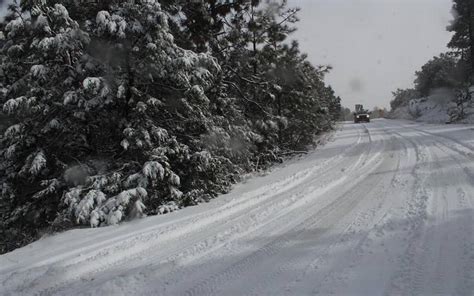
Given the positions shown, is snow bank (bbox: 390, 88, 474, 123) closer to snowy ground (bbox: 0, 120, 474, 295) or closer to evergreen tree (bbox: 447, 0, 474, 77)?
evergreen tree (bbox: 447, 0, 474, 77)

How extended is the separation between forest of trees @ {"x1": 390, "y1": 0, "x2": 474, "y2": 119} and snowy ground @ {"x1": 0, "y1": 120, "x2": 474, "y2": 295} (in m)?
24.7

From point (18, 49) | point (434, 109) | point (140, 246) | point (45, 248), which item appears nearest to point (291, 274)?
point (140, 246)

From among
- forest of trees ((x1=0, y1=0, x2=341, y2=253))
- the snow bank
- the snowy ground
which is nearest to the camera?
the snowy ground

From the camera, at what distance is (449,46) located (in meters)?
34.3

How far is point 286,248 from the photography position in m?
5.02

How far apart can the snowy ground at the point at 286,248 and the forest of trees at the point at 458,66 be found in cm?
2471

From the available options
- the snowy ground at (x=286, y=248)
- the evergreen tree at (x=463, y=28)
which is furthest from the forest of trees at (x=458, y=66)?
the snowy ground at (x=286, y=248)

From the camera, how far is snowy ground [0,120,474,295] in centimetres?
395

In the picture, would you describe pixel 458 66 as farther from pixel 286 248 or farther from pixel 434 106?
pixel 286 248

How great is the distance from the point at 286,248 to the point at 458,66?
39.7 metres

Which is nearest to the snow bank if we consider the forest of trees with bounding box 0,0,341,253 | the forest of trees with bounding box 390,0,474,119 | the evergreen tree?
the forest of trees with bounding box 390,0,474,119

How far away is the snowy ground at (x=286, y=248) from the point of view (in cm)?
395

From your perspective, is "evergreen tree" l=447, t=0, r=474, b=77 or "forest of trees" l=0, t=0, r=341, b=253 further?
"evergreen tree" l=447, t=0, r=474, b=77

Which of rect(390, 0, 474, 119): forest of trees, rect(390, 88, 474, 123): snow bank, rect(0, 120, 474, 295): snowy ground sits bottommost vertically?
rect(0, 120, 474, 295): snowy ground
